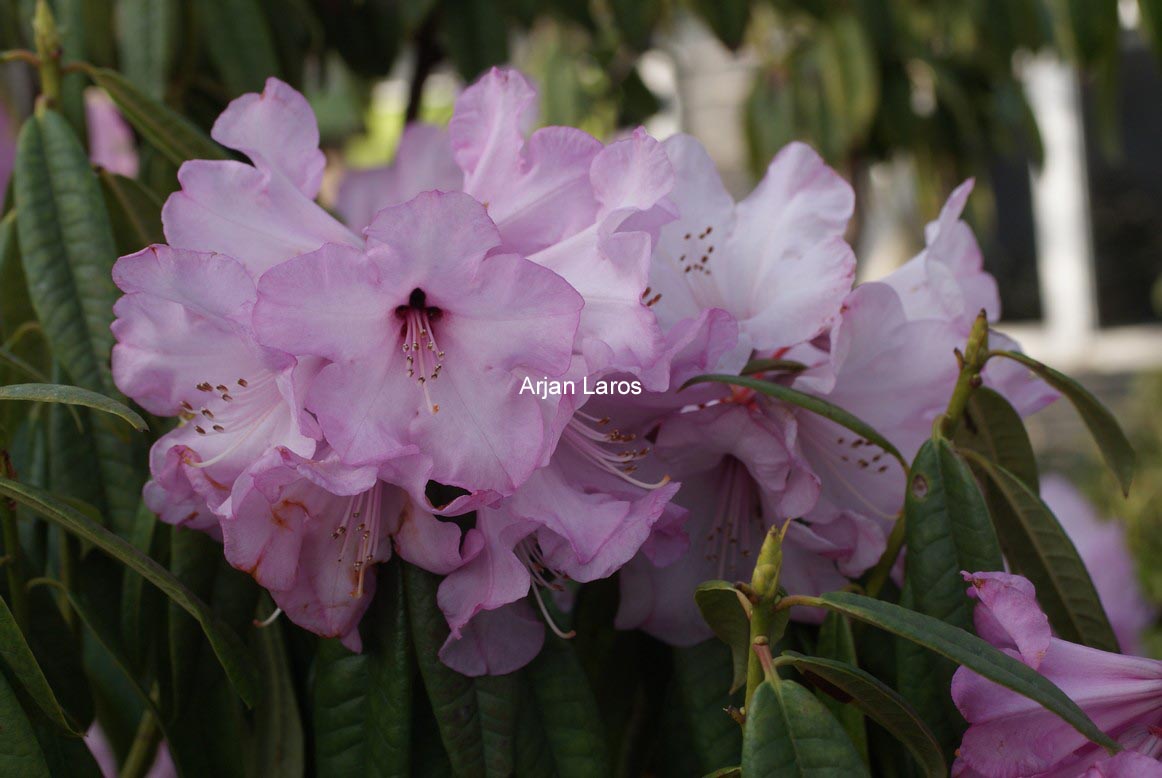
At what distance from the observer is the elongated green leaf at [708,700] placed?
542mm

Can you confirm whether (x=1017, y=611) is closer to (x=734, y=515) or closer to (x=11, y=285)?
(x=734, y=515)

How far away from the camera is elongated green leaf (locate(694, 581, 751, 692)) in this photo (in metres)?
0.46

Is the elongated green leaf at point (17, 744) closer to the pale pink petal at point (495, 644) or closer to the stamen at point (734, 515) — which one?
the pale pink petal at point (495, 644)

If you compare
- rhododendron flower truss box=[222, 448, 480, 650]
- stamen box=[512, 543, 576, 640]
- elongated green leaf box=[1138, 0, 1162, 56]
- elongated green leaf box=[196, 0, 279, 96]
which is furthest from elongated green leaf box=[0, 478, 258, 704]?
elongated green leaf box=[1138, 0, 1162, 56]

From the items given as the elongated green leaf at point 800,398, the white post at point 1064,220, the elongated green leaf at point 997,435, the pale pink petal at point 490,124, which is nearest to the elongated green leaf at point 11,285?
the pale pink petal at point 490,124

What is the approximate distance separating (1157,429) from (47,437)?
294cm

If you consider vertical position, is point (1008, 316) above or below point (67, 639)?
above

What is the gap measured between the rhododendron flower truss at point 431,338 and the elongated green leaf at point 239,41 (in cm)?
56

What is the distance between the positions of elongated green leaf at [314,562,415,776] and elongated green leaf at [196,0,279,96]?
561 millimetres

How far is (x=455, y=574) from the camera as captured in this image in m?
0.51

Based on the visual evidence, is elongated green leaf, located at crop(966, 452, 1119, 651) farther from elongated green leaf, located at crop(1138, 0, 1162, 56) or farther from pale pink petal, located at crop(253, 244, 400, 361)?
elongated green leaf, located at crop(1138, 0, 1162, 56)

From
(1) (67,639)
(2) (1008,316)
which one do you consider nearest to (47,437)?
(1) (67,639)

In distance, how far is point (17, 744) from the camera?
46 cm

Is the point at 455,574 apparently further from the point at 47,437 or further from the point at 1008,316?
the point at 1008,316
